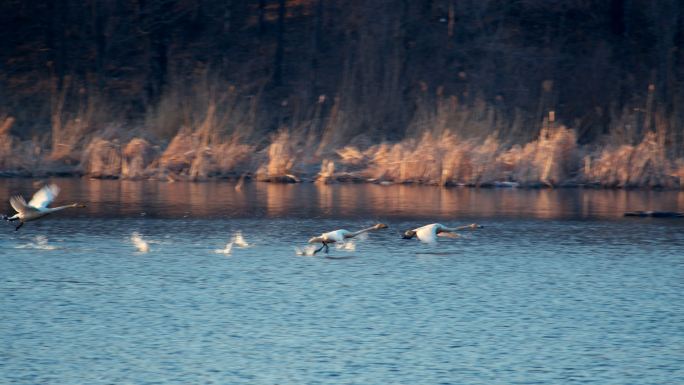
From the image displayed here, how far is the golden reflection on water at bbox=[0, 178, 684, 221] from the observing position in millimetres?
16719

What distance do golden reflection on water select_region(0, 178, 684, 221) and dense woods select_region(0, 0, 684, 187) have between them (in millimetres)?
1716

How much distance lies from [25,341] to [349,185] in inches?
521

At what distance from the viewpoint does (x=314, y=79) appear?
32.2 metres

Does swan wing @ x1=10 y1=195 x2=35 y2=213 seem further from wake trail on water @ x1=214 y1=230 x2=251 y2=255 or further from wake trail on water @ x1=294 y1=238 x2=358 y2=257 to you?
wake trail on water @ x1=294 y1=238 x2=358 y2=257

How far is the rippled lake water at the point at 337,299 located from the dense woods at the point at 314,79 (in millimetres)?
6246

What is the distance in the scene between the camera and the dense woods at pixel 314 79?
23.0m

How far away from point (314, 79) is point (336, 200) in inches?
558

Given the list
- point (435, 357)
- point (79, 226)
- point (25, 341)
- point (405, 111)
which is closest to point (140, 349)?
point (25, 341)

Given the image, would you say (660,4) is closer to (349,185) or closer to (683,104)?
(683,104)

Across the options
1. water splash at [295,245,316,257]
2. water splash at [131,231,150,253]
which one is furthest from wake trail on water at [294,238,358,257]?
water splash at [131,231,150,253]

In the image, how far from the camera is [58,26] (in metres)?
33.7

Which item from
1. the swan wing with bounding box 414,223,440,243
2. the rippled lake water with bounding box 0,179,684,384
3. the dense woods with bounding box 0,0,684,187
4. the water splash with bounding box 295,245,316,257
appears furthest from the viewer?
the dense woods with bounding box 0,0,684,187

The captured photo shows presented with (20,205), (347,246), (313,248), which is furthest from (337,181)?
(20,205)

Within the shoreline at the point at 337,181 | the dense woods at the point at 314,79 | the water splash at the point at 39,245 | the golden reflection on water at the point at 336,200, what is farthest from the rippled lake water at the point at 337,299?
the dense woods at the point at 314,79
